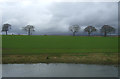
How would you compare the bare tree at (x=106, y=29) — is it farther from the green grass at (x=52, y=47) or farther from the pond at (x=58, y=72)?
the pond at (x=58, y=72)

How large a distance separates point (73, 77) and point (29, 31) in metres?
80.3

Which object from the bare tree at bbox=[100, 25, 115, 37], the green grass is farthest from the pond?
the bare tree at bbox=[100, 25, 115, 37]

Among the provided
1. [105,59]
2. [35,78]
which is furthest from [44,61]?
[105,59]

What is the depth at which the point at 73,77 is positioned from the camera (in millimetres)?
11797

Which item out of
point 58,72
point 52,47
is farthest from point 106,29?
point 58,72

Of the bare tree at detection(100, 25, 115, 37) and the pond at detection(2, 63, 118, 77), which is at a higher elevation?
the bare tree at detection(100, 25, 115, 37)

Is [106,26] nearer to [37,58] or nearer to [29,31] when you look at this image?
[29,31]

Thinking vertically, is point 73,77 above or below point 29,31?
below

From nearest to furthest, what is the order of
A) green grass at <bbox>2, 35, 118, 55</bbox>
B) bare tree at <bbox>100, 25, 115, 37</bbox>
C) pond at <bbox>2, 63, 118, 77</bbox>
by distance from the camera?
pond at <bbox>2, 63, 118, 77</bbox> < green grass at <bbox>2, 35, 118, 55</bbox> < bare tree at <bbox>100, 25, 115, 37</bbox>

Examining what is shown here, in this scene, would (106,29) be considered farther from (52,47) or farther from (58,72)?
(58,72)

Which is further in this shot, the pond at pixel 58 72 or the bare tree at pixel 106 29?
the bare tree at pixel 106 29

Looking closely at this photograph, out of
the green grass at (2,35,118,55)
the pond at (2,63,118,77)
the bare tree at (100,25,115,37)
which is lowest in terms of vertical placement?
the pond at (2,63,118,77)

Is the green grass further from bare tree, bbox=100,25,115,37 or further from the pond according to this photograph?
bare tree, bbox=100,25,115,37

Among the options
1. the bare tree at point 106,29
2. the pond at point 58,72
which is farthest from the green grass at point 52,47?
the bare tree at point 106,29
